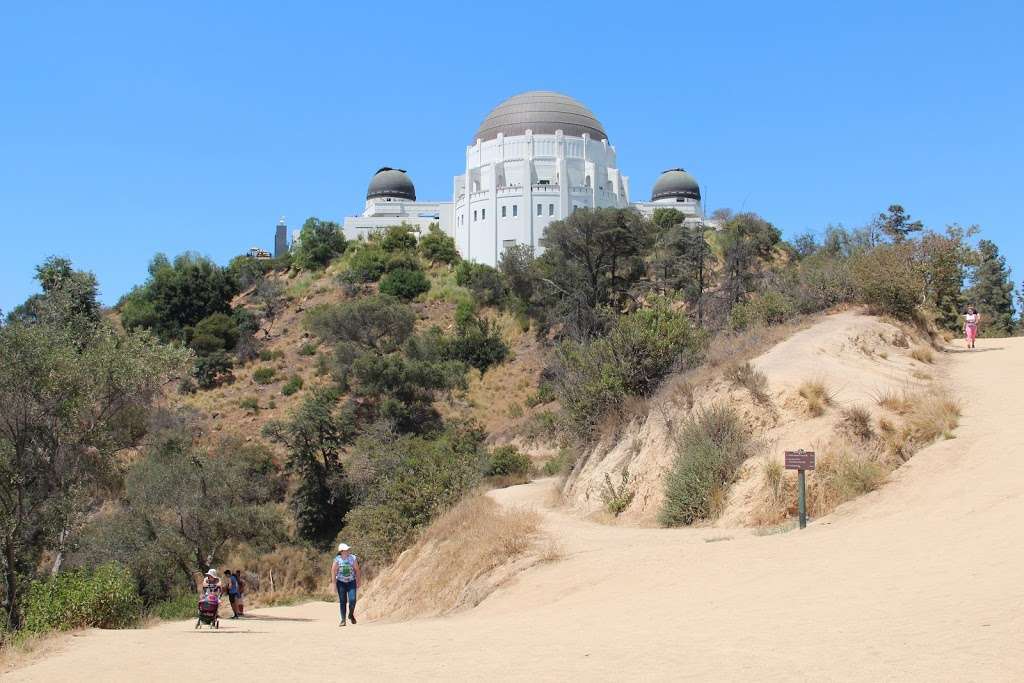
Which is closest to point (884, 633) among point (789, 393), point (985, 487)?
point (985, 487)

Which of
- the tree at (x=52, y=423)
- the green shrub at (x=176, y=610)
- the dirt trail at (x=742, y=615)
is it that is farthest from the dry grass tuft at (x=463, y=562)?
the green shrub at (x=176, y=610)

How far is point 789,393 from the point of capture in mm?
18141

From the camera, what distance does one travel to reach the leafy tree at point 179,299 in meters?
61.9

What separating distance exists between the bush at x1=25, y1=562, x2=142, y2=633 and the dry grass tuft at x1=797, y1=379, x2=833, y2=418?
11702mm

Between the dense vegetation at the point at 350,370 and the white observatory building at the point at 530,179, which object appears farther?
the white observatory building at the point at 530,179

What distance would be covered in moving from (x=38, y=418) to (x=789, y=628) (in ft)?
40.7

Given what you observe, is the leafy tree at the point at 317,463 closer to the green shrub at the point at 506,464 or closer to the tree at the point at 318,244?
the green shrub at the point at 506,464

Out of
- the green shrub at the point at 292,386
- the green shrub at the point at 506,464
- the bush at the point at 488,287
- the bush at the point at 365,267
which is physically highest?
the bush at the point at 365,267

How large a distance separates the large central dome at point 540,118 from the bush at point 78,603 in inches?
2033

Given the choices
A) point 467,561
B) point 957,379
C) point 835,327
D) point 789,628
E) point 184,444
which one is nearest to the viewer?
point 789,628

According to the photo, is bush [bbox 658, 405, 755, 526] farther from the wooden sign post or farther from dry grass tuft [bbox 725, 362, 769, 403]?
the wooden sign post

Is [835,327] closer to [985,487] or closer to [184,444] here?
[985,487]

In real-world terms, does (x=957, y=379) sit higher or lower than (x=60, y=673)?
higher

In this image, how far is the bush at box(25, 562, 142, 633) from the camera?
1459cm
